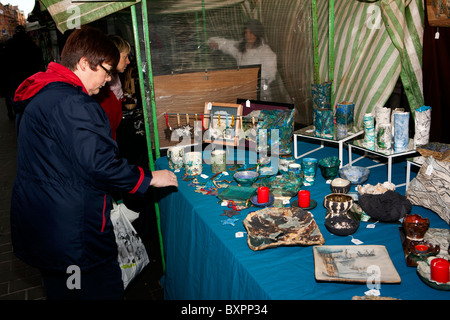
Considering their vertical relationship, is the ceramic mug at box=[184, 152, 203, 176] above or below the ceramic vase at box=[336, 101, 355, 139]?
below

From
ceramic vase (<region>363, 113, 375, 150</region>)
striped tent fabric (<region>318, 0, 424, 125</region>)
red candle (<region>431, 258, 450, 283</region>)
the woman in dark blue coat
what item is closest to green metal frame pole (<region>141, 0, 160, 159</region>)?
the woman in dark blue coat

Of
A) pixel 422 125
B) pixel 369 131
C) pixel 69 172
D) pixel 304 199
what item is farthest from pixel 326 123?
pixel 69 172

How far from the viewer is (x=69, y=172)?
1513 mm

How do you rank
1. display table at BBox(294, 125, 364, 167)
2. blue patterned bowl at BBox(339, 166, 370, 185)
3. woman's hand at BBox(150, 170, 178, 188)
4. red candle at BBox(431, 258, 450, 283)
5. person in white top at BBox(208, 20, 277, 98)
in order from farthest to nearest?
person in white top at BBox(208, 20, 277, 98) → display table at BBox(294, 125, 364, 167) → blue patterned bowl at BBox(339, 166, 370, 185) → woman's hand at BBox(150, 170, 178, 188) → red candle at BBox(431, 258, 450, 283)

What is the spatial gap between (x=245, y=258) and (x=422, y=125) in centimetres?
141

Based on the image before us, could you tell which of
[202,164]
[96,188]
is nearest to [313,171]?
[202,164]

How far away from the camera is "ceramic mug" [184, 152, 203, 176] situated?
2.56 metres

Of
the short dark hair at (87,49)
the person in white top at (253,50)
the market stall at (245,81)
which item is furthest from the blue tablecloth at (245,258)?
the person in white top at (253,50)

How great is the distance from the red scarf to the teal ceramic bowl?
3.56 feet

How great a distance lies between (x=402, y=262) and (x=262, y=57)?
222 cm

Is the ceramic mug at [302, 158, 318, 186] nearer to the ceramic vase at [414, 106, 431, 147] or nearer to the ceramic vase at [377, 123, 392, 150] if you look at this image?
the ceramic vase at [377, 123, 392, 150]

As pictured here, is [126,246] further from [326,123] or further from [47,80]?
[326,123]

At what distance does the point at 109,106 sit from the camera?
263cm

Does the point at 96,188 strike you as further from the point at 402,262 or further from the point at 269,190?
the point at 402,262
